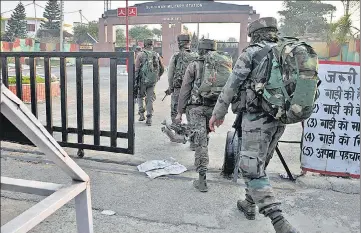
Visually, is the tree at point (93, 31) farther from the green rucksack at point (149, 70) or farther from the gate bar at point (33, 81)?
the gate bar at point (33, 81)

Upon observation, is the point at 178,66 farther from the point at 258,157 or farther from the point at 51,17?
the point at 51,17

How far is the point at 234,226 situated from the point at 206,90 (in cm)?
140

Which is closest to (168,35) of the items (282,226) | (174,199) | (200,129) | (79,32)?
(79,32)

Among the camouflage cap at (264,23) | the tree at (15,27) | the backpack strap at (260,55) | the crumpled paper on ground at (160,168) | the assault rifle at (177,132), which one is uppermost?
the tree at (15,27)

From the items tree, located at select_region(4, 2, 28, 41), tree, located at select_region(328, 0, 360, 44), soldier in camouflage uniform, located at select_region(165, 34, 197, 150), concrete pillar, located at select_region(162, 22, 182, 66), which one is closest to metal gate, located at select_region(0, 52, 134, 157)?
soldier in camouflage uniform, located at select_region(165, 34, 197, 150)

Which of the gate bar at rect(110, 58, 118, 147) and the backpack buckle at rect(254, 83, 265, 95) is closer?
the backpack buckle at rect(254, 83, 265, 95)

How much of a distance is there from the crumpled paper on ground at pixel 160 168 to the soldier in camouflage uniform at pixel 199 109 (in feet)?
1.63

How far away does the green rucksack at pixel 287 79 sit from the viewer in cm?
235

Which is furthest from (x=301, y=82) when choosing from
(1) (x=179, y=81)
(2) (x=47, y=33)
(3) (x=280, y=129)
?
(2) (x=47, y=33)

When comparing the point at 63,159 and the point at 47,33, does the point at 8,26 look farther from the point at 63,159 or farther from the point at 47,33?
the point at 63,159

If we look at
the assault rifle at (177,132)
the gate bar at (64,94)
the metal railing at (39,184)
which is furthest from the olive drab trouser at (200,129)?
the metal railing at (39,184)

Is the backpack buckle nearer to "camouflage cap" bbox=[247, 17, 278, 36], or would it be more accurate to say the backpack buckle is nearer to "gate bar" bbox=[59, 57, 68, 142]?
"camouflage cap" bbox=[247, 17, 278, 36]

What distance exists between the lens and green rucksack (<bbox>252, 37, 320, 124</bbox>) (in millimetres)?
2352

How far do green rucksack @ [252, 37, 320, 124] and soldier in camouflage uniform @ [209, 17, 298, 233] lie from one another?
0.28ft
